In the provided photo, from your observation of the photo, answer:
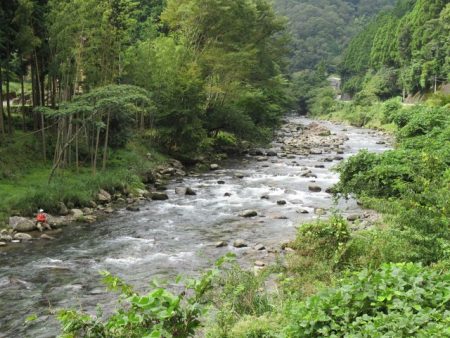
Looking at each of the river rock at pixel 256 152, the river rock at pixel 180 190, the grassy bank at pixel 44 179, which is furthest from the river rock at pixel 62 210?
the river rock at pixel 256 152

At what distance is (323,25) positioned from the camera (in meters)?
149

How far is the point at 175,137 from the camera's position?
3434 cm

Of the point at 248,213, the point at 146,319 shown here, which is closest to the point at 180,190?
the point at 248,213

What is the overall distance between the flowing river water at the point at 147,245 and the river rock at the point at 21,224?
4.33 ft

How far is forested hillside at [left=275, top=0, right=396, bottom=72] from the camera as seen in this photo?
13325cm

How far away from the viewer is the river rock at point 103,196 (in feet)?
73.0

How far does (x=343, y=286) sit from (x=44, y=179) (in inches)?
743

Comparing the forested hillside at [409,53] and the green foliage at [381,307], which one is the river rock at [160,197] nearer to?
the green foliage at [381,307]

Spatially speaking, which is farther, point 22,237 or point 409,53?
point 409,53

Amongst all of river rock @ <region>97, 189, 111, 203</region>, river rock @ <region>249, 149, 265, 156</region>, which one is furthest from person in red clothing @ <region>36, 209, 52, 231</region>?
river rock @ <region>249, 149, 265, 156</region>

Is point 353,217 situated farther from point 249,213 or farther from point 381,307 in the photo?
point 381,307

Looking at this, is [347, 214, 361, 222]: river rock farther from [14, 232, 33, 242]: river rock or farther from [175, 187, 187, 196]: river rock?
[14, 232, 33, 242]: river rock

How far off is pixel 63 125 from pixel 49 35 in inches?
183

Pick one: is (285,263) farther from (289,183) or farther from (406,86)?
(406,86)
